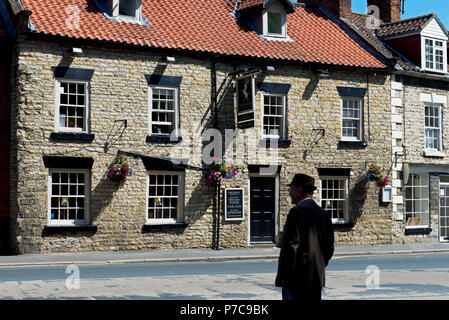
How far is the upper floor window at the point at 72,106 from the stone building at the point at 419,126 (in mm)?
12014

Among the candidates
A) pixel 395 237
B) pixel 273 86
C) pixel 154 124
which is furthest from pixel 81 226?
pixel 395 237

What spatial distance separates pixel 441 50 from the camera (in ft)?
90.2

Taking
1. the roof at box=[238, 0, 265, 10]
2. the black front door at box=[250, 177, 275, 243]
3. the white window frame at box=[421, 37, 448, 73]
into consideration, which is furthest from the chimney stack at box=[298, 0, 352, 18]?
the black front door at box=[250, 177, 275, 243]

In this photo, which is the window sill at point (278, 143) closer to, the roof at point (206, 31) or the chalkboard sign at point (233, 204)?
the chalkboard sign at point (233, 204)

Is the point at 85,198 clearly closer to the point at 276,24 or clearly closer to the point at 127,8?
the point at 127,8

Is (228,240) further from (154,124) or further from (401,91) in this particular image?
(401,91)

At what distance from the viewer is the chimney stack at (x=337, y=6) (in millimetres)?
28203

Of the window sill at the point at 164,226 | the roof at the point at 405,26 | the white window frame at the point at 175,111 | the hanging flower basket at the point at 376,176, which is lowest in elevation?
the window sill at the point at 164,226

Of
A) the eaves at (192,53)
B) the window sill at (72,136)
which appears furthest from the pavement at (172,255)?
Answer: the eaves at (192,53)

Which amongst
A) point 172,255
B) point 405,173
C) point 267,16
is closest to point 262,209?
point 172,255

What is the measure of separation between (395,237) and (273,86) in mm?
7800

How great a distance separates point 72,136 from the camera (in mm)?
20109

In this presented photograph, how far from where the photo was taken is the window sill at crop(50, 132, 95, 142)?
19.9m

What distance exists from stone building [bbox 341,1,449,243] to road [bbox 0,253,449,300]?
363 inches
